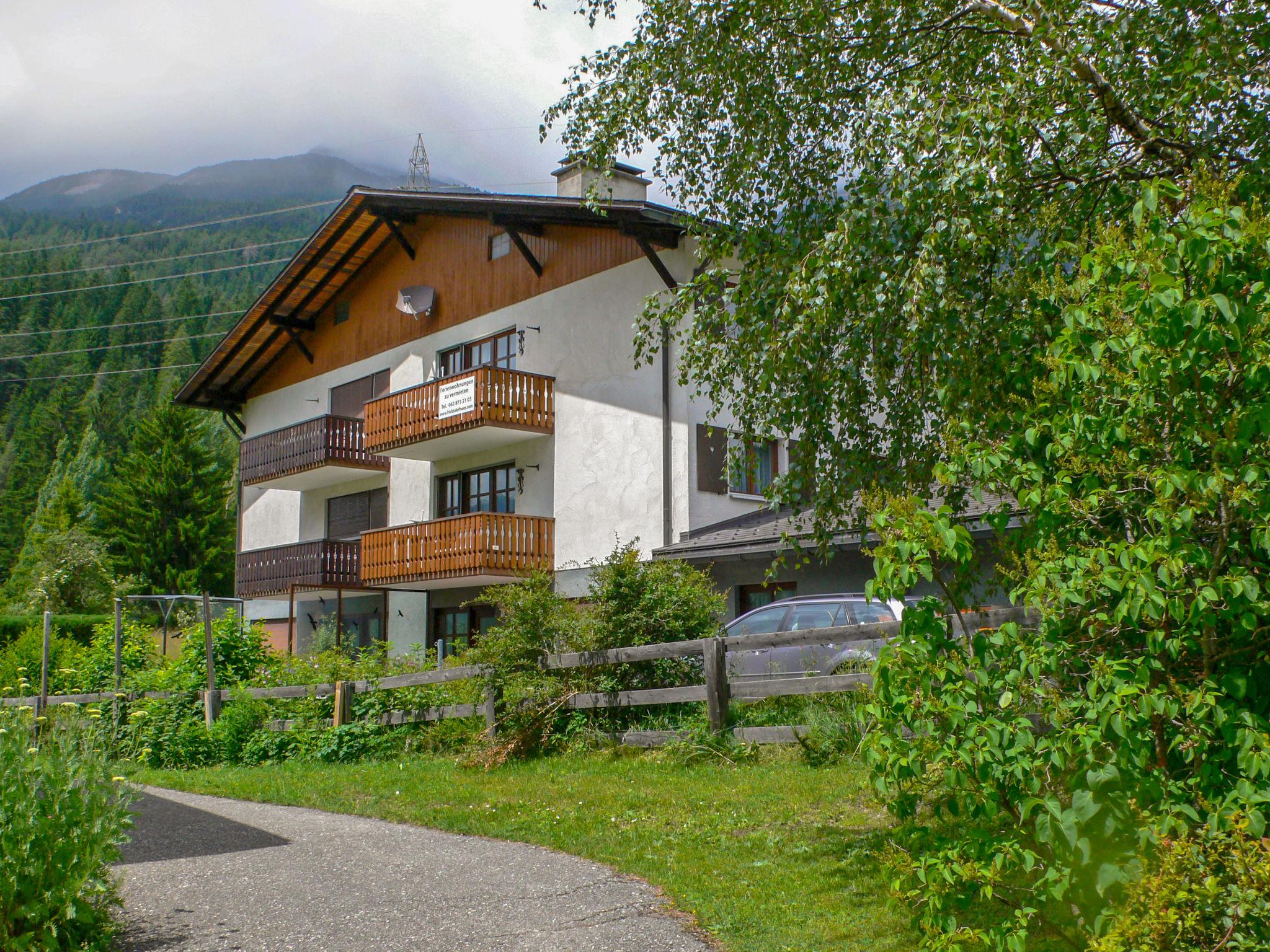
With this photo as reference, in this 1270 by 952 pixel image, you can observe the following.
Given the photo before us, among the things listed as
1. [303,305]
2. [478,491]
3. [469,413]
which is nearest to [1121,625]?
[469,413]

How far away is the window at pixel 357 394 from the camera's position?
28.1m

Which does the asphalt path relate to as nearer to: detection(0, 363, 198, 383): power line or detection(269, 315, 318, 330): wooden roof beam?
detection(269, 315, 318, 330): wooden roof beam

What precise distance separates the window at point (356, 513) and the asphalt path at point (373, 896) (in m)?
18.4

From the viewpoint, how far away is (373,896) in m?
7.61

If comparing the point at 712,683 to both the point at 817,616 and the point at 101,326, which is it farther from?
the point at 101,326

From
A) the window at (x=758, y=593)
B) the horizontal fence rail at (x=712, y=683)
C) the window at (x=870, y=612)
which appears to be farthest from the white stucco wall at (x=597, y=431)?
the horizontal fence rail at (x=712, y=683)

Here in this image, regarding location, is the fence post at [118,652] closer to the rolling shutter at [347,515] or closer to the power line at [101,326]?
the rolling shutter at [347,515]

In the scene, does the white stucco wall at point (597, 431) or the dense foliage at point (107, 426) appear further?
the dense foliage at point (107, 426)

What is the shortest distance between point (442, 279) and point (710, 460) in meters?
8.59

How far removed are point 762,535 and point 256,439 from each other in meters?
16.1

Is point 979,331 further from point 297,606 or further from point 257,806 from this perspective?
point 297,606

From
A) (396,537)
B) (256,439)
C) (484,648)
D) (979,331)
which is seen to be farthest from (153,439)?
(979,331)

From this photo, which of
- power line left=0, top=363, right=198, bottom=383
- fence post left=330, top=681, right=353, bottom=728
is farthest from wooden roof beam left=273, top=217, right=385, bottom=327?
power line left=0, top=363, right=198, bottom=383

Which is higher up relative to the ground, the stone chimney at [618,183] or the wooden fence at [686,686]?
the stone chimney at [618,183]
